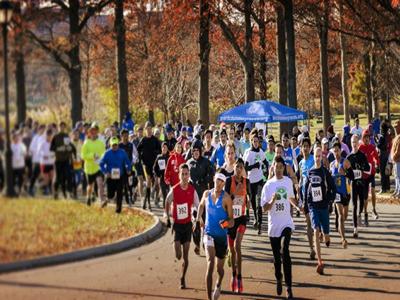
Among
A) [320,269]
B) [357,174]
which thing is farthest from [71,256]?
[357,174]

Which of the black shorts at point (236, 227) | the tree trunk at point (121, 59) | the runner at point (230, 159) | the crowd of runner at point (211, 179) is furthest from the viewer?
the runner at point (230, 159)

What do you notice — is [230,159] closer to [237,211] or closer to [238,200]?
[238,200]

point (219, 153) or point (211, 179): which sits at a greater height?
point (219, 153)

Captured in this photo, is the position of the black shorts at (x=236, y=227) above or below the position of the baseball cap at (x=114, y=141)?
below

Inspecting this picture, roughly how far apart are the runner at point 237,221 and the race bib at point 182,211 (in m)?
0.69

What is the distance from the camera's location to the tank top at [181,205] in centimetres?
1000

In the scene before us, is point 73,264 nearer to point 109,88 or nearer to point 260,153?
point 109,88

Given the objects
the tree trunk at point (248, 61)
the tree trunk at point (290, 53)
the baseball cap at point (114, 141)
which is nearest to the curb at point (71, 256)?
the baseball cap at point (114, 141)

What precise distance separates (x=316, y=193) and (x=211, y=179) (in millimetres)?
2577

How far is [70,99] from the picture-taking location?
7.59 feet

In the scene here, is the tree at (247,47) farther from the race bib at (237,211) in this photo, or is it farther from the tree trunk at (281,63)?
the race bib at (237,211)

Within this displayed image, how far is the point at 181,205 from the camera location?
10016mm

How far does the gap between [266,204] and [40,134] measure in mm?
7689

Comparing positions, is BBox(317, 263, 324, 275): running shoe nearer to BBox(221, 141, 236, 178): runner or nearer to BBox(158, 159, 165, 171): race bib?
BBox(221, 141, 236, 178): runner
